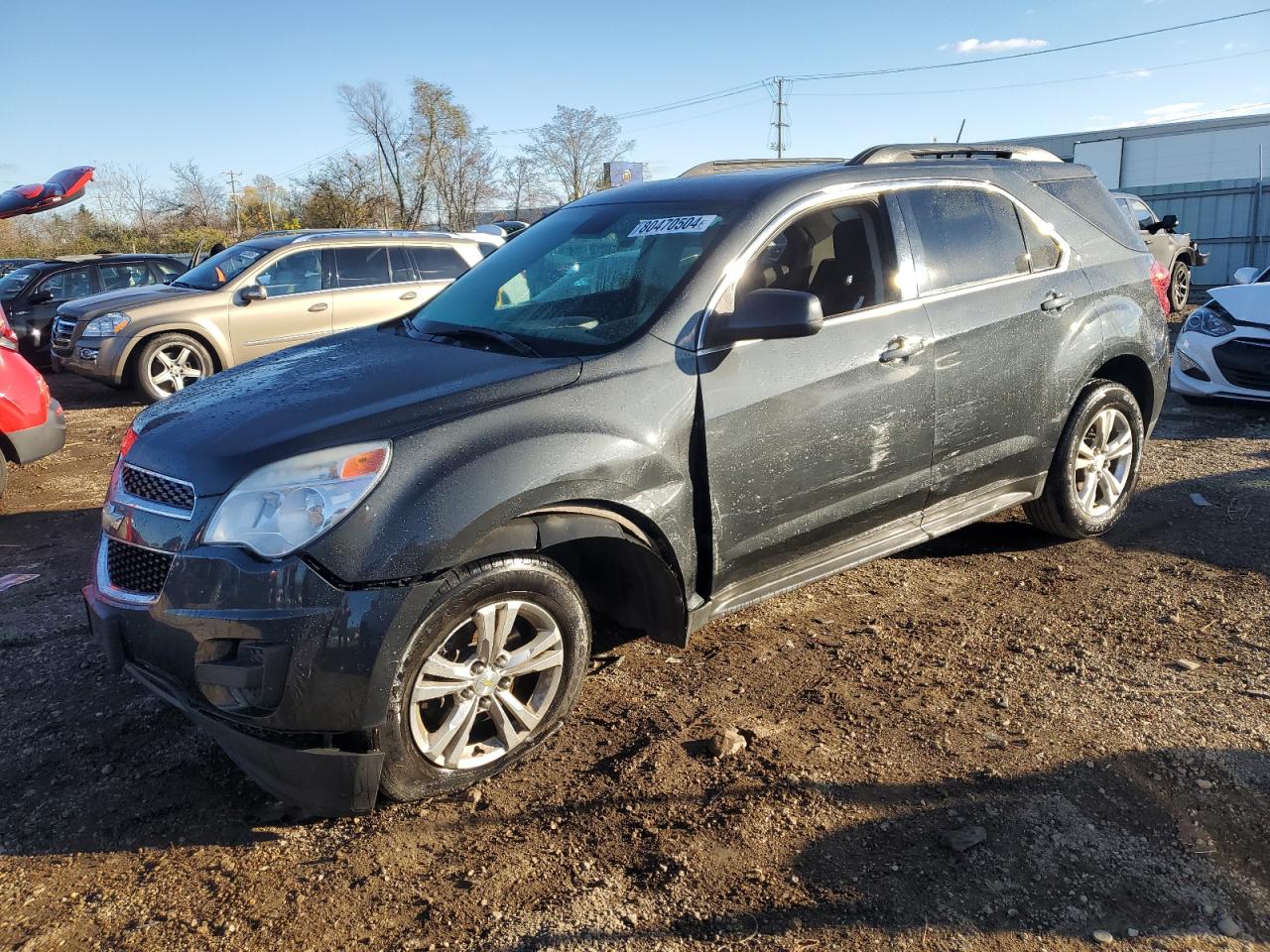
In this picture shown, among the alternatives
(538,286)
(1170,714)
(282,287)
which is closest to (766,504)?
(538,286)

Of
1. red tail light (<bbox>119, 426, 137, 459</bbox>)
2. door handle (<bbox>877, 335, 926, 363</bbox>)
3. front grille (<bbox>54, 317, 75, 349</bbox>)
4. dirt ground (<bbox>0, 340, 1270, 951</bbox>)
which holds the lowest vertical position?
dirt ground (<bbox>0, 340, 1270, 951</bbox>)

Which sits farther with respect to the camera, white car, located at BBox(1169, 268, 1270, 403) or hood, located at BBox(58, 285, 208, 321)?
hood, located at BBox(58, 285, 208, 321)

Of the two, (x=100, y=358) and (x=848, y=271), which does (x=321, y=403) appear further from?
(x=100, y=358)

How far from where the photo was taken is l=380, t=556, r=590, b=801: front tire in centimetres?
276

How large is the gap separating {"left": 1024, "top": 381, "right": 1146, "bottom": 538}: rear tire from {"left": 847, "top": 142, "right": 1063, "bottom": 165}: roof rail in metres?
1.20

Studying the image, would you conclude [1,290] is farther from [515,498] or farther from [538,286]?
[515,498]

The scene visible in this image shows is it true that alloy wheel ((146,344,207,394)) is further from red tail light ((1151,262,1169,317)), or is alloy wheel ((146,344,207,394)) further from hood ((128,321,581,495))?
red tail light ((1151,262,1169,317))

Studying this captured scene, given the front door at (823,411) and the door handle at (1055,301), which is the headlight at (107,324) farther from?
the door handle at (1055,301)

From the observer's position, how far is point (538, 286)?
388cm

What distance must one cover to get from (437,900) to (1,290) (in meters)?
13.5

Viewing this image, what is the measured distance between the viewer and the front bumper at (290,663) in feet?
8.45

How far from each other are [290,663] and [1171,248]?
1661cm

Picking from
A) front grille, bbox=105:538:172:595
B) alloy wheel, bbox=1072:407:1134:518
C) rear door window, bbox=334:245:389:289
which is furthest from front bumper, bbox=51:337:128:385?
alloy wheel, bbox=1072:407:1134:518

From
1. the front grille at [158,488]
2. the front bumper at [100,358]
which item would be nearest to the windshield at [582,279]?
the front grille at [158,488]
